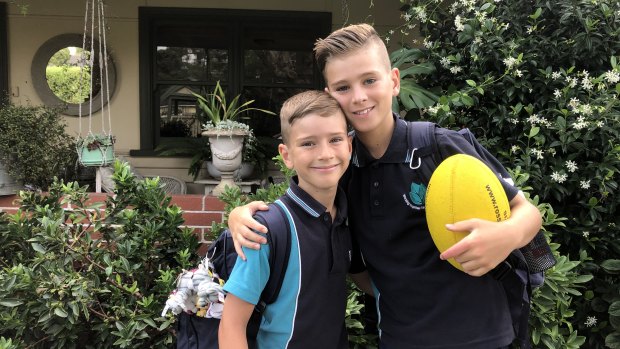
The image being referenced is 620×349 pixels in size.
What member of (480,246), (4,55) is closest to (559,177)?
(480,246)

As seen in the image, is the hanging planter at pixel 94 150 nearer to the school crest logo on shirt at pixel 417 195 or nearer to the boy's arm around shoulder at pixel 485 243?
the school crest logo on shirt at pixel 417 195

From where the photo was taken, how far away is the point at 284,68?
5.25 meters

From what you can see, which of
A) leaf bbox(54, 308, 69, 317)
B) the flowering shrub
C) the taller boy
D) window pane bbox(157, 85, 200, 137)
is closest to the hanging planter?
window pane bbox(157, 85, 200, 137)

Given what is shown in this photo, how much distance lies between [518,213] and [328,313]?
63 cm

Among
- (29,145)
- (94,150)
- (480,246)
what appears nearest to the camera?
(480,246)

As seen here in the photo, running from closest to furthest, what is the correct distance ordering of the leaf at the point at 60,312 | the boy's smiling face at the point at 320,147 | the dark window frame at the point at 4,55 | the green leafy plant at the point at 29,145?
the boy's smiling face at the point at 320,147
the leaf at the point at 60,312
the green leafy plant at the point at 29,145
the dark window frame at the point at 4,55

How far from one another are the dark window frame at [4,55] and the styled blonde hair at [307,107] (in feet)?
15.2

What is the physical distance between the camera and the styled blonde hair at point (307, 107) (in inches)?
53.2

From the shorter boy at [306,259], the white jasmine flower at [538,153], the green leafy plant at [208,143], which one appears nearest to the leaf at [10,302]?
the shorter boy at [306,259]

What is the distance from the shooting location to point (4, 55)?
15.8ft

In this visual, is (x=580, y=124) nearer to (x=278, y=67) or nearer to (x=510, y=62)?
(x=510, y=62)

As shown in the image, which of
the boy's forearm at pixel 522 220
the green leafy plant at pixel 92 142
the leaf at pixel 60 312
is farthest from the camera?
the green leafy plant at pixel 92 142

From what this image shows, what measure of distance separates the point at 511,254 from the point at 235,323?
2.71 feet

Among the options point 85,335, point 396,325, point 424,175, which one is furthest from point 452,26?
point 85,335
